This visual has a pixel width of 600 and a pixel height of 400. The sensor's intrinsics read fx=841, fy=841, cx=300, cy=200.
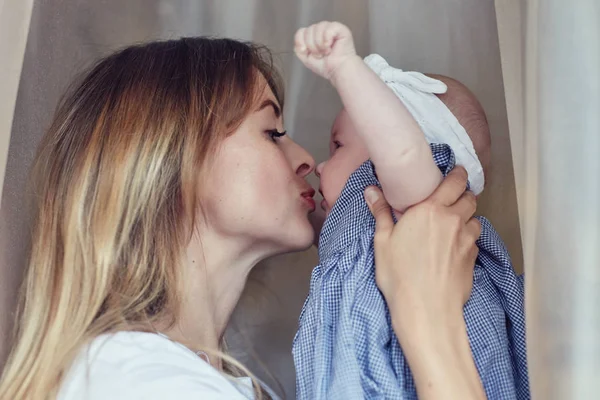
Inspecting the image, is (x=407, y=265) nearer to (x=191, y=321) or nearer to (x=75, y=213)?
(x=191, y=321)

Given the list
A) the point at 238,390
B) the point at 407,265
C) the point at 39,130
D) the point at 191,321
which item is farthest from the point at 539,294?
the point at 39,130

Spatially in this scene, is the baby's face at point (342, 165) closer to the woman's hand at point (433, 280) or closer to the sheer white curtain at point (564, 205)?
the woman's hand at point (433, 280)

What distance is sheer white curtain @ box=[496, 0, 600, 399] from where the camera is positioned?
0.76m

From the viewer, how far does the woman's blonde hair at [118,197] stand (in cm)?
108

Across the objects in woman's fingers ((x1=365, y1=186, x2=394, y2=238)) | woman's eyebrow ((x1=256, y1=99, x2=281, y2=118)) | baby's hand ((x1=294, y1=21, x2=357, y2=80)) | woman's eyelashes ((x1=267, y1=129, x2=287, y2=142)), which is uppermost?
baby's hand ((x1=294, y1=21, x2=357, y2=80))

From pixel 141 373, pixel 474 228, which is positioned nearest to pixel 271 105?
pixel 474 228

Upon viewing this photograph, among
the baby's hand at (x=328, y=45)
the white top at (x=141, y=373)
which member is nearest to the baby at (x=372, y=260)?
the baby's hand at (x=328, y=45)

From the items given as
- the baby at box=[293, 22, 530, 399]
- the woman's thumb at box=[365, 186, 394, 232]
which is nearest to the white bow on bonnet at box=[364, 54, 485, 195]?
the baby at box=[293, 22, 530, 399]

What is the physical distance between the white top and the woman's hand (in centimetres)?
23

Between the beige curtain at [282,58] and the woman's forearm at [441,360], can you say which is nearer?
the woman's forearm at [441,360]

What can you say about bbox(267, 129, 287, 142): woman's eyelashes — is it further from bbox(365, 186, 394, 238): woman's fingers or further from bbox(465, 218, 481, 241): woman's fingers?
bbox(465, 218, 481, 241): woman's fingers

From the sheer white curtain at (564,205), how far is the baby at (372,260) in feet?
0.67

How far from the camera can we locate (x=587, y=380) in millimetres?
750

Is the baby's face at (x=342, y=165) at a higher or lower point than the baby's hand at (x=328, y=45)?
lower
